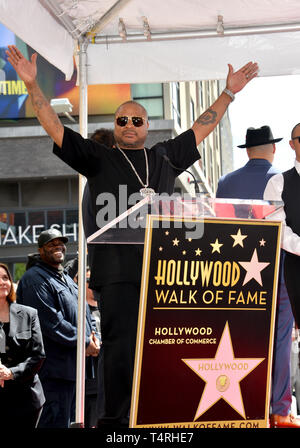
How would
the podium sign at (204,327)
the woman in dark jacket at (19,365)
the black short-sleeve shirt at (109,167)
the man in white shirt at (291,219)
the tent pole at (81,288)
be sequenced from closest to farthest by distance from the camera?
the podium sign at (204,327) → the black short-sleeve shirt at (109,167) → the man in white shirt at (291,219) → the tent pole at (81,288) → the woman in dark jacket at (19,365)

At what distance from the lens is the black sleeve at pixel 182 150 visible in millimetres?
4992

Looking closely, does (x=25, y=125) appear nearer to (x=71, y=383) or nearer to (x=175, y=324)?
(x=71, y=383)

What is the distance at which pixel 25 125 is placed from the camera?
93.2 ft

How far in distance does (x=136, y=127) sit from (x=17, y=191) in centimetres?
2541

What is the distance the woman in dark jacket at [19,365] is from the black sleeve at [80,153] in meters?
1.64

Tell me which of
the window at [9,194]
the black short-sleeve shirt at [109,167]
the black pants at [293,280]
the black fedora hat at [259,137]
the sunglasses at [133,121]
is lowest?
the black pants at [293,280]

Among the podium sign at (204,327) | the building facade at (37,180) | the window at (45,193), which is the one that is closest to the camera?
the podium sign at (204,327)

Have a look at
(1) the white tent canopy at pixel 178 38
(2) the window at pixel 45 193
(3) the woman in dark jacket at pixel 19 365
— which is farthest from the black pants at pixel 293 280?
(2) the window at pixel 45 193

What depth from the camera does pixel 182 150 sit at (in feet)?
16.5

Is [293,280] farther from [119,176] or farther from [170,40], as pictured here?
[170,40]

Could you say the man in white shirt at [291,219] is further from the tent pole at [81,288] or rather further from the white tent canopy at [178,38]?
the tent pole at [81,288]

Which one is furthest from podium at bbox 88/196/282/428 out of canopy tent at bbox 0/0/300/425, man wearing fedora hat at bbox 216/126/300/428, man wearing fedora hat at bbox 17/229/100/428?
man wearing fedora hat at bbox 17/229/100/428

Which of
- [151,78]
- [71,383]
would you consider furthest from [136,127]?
[71,383]

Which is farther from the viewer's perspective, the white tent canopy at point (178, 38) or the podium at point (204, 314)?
the white tent canopy at point (178, 38)
